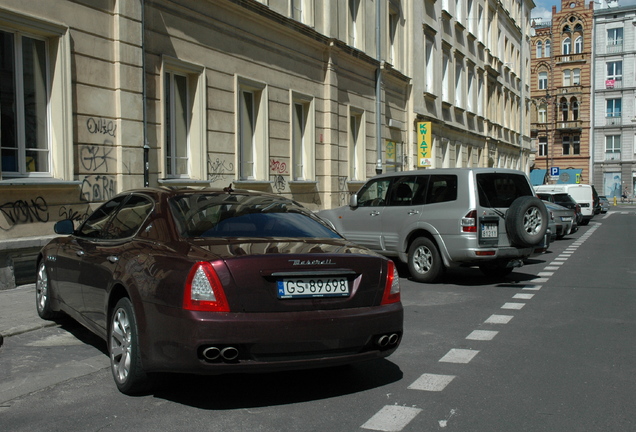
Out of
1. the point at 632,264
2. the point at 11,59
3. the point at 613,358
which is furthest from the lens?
the point at 632,264

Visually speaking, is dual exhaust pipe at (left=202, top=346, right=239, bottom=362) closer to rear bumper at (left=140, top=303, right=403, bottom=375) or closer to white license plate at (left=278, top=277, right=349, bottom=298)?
rear bumper at (left=140, top=303, right=403, bottom=375)

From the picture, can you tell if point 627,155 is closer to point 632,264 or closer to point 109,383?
point 632,264

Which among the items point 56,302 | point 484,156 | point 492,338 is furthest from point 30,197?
point 484,156

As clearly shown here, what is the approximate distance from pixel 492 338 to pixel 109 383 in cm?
391

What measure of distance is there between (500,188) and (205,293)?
7.82 m

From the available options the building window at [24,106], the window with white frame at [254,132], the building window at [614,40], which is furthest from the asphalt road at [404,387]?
the building window at [614,40]

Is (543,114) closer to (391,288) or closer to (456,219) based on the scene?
(456,219)

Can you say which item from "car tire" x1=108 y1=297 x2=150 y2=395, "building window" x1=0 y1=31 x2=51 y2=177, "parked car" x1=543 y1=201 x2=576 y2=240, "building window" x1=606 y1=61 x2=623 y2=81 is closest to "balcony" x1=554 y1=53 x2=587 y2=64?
"building window" x1=606 y1=61 x2=623 y2=81

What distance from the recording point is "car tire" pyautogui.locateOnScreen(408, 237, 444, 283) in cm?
1118

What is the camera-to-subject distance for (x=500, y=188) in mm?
11109

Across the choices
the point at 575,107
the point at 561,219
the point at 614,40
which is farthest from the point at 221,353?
the point at 614,40

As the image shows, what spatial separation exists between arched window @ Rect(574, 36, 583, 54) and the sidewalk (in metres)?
75.4

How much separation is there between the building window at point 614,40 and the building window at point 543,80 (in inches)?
299

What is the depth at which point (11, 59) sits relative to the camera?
10.1 meters
